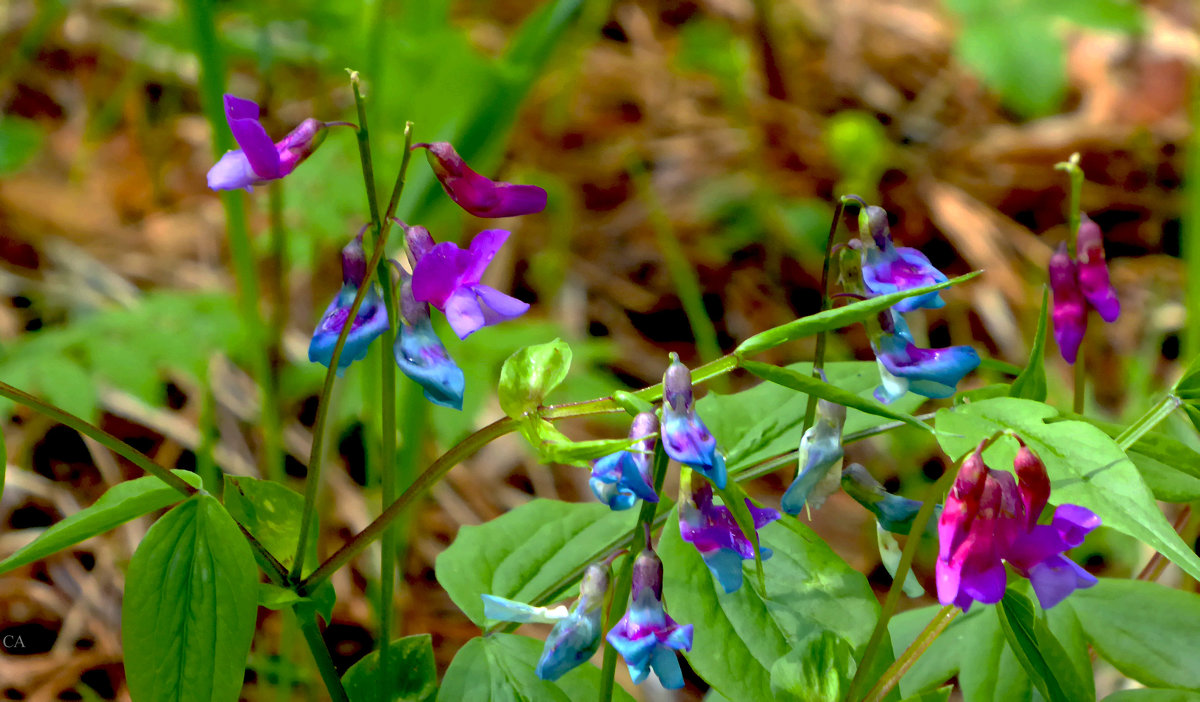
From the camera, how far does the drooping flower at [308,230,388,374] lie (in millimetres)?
983

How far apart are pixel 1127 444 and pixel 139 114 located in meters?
3.78

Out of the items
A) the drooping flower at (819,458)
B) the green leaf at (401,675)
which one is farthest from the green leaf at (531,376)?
the green leaf at (401,675)

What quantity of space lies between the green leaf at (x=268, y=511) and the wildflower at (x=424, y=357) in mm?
236

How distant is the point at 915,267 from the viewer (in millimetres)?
1028

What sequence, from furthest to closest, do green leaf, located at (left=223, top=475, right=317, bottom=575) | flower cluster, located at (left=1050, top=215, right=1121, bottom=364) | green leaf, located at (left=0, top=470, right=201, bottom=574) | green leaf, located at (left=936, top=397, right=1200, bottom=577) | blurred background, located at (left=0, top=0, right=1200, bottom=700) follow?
blurred background, located at (left=0, top=0, right=1200, bottom=700) → flower cluster, located at (left=1050, top=215, right=1121, bottom=364) → green leaf, located at (left=223, top=475, right=317, bottom=575) → green leaf, located at (left=0, top=470, right=201, bottom=574) → green leaf, located at (left=936, top=397, right=1200, bottom=577)

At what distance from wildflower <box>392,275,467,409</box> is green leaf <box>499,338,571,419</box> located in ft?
0.18

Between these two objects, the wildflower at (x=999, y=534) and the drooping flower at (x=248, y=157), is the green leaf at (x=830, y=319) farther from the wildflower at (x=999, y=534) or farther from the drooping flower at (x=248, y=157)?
the drooping flower at (x=248, y=157)

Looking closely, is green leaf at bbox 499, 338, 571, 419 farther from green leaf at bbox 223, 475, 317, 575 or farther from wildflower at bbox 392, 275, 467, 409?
green leaf at bbox 223, 475, 317, 575

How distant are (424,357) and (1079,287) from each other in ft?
2.71

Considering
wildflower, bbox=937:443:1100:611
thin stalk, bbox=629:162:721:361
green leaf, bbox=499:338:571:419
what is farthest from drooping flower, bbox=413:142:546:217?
thin stalk, bbox=629:162:721:361

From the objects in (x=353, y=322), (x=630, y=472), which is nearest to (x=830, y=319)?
(x=630, y=472)

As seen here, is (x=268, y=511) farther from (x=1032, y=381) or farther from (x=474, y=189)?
(x=1032, y=381)

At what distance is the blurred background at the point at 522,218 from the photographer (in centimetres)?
215

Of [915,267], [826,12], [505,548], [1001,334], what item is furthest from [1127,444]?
[826,12]
